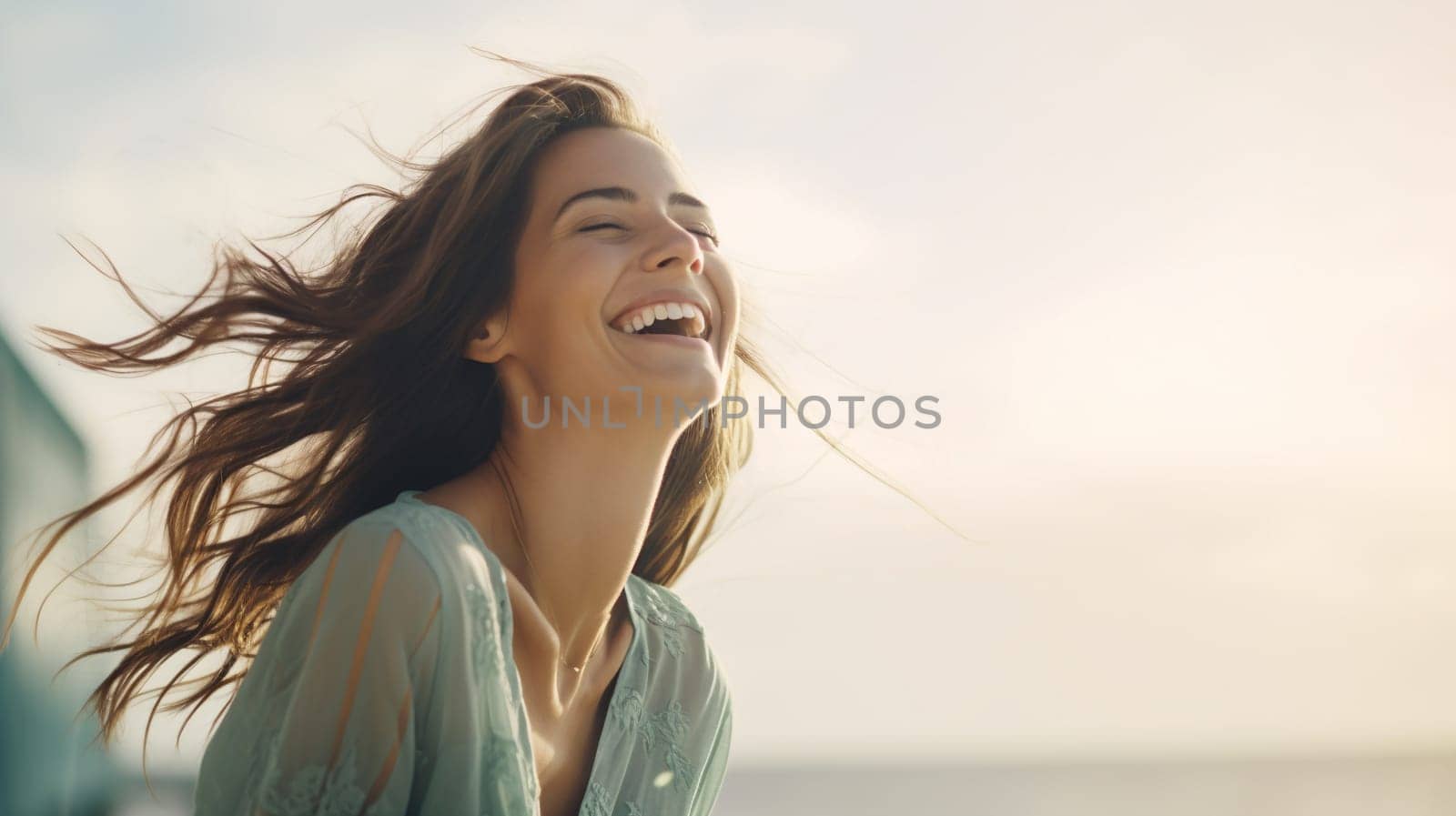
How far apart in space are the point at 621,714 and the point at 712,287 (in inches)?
29.6

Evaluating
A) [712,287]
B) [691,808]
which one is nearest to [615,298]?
[712,287]

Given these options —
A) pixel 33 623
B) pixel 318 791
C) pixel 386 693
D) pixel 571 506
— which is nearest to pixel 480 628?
pixel 386 693

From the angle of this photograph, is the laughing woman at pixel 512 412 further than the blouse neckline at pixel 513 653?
Yes

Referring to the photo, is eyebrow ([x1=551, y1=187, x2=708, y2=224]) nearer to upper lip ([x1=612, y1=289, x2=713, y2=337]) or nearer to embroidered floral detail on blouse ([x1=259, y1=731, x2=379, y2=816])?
upper lip ([x1=612, y1=289, x2=713, y2=337])

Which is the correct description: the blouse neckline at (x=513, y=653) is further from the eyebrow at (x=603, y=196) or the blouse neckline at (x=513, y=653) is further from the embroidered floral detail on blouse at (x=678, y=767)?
the eyebrow at (x=603, y=196)

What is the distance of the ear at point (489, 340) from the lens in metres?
2.03

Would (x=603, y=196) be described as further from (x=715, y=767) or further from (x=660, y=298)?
(x=715, y=767)

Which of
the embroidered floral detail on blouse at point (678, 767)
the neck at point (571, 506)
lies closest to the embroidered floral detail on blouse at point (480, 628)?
the neck at point (571, 506)

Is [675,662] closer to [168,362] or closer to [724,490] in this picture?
[724,490]

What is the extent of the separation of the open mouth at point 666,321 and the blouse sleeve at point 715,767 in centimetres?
78

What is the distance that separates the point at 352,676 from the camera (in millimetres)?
1494

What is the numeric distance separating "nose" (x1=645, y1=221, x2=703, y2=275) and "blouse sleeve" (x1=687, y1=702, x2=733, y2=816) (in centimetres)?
90

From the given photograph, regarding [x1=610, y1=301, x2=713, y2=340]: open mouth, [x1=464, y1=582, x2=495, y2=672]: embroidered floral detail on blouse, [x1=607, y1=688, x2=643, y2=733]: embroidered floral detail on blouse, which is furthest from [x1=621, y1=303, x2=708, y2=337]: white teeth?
[x1=607, y1=688, x2=643, y2=733]: embroidered floral detail on blouse

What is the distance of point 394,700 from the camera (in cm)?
151
